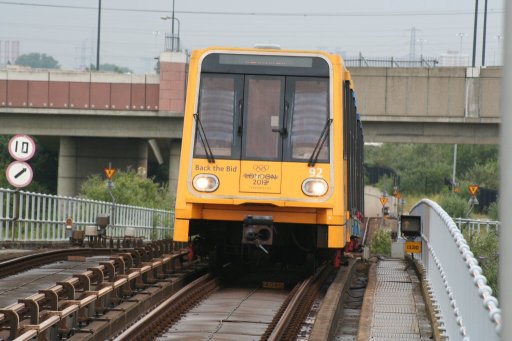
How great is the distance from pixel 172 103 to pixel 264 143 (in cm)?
3568

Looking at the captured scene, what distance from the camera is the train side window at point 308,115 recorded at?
14.6 meters

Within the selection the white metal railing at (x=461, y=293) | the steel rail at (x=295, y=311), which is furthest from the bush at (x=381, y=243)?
the white metal railing at (x=461, y=293)

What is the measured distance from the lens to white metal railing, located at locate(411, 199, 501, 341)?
5.54 m

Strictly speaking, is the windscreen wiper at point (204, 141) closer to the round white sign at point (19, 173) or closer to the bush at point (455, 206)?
the round white sign at point (19, 173)

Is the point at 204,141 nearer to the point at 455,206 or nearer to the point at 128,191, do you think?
the point at 128,191

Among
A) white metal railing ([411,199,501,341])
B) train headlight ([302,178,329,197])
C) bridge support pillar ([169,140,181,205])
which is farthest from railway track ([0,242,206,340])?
bridge support pillar ([169,140,181,205])

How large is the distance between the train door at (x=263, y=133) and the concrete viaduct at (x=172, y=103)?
30989 mm

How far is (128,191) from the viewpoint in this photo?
5662 centimetres

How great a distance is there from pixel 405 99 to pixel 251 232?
34.0 meters

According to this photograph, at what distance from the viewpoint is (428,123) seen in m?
47.4

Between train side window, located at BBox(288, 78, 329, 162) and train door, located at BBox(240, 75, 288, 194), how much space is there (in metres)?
0.15

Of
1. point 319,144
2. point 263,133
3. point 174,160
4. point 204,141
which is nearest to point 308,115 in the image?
point 319,144

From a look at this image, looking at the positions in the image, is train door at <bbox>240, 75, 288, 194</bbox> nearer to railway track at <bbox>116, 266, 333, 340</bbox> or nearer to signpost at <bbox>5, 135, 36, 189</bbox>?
railway track at <bbox>116, 266, 333, 340</bbox>

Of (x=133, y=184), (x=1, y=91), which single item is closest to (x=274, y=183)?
(x=1, y=91)
